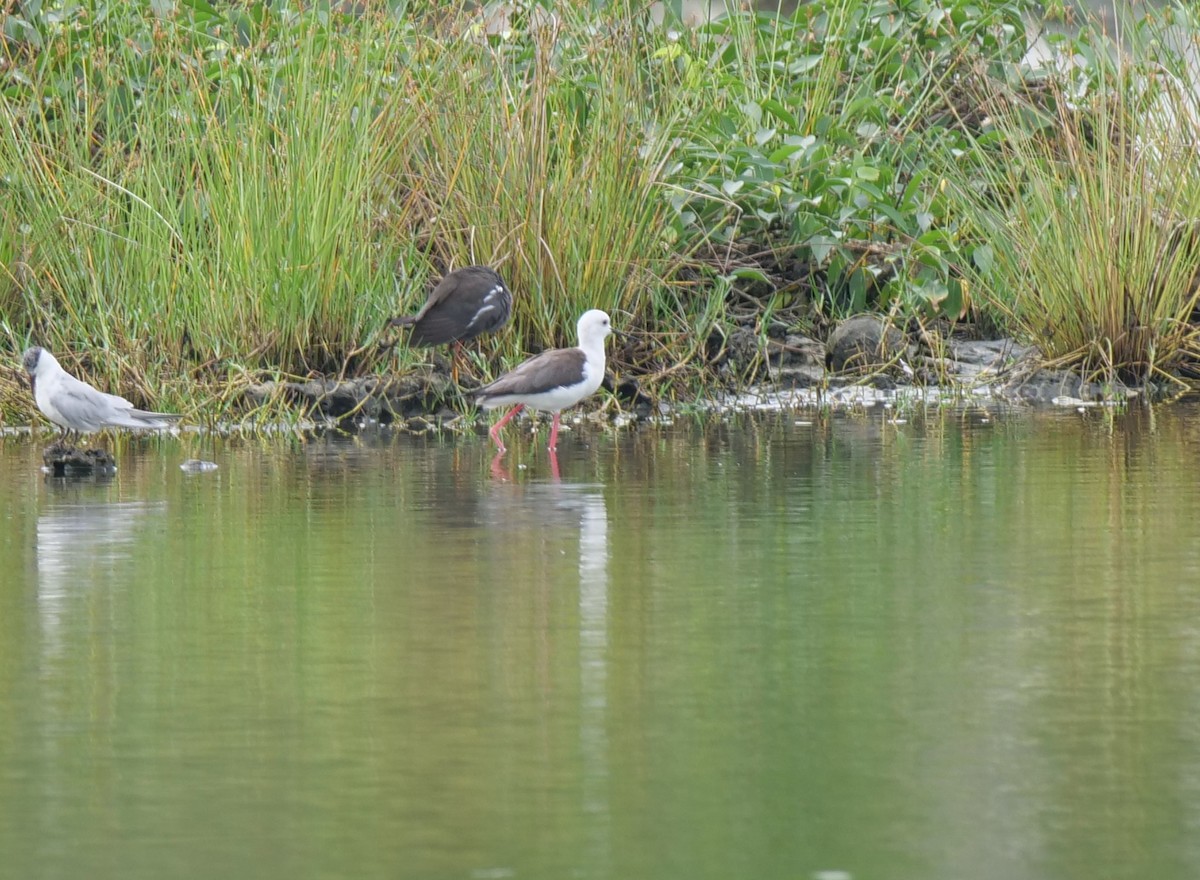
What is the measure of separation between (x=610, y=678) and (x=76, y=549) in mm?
2954

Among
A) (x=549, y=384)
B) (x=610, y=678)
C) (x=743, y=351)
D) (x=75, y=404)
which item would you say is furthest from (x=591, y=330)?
(x=610, y=678)

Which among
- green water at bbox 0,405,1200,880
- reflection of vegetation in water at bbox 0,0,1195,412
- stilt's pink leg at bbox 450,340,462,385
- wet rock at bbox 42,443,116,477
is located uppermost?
reflection of vegetation in water at bbox 0,0,1195,412

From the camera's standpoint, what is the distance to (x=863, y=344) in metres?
14.0

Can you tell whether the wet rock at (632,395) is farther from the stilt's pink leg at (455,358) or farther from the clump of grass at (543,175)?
the stilt's pink leg at (455,358)

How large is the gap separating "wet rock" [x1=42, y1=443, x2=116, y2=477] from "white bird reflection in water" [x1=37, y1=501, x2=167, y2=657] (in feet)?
3.71

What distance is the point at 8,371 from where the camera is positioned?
40.7 feet

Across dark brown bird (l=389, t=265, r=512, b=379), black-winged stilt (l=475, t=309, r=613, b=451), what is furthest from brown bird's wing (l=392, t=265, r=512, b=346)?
black-winged stilt (l=475, t=309, r=613, b=451)

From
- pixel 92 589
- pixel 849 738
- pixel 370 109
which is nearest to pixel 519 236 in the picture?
pixel 370 109

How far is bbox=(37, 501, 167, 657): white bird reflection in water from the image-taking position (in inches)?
259

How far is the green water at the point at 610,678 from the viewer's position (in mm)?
4094

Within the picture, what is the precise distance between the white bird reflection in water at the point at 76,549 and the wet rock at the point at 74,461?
1.13 metres

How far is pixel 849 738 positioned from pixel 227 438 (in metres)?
7.45

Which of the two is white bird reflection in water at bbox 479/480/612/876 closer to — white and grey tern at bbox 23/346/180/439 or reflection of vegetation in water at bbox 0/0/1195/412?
white and grey tern at bbox 23/346/180/439

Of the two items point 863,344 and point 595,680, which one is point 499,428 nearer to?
point 863,344
